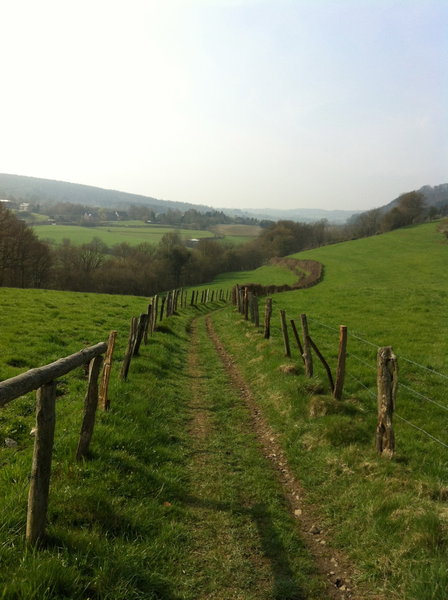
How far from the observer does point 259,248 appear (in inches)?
3927

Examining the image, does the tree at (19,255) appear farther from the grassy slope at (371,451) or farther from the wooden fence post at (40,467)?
the wooden fence post at (40,467)

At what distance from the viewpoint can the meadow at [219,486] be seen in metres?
4.02

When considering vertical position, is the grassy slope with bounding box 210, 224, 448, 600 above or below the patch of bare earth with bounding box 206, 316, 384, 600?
above

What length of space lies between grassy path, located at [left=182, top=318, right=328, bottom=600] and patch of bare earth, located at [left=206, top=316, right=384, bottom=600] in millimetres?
130

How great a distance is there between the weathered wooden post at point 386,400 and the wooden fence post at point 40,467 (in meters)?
5.66

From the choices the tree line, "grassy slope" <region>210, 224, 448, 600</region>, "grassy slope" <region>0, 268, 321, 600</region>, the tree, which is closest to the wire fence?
"grassy slope" <region>210, 224, 448, 600</region>

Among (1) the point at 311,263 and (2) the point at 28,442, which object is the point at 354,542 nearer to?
(2) the point at 28,442

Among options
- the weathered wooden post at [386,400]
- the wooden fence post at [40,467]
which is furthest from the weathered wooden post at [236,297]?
the wooden fence post at [40,467]

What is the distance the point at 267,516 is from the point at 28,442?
4.43 m

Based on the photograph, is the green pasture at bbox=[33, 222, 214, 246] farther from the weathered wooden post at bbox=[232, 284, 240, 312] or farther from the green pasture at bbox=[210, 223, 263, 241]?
the weathered wooden post at bbox=[232, 284, 240, 312]

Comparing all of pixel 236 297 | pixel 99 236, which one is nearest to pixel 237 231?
pixel 99 236

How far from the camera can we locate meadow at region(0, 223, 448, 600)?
4.02 metres

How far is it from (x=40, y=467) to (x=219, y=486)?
10.9 ft

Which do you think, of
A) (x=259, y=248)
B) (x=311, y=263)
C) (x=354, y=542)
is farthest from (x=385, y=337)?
(x=259, y=248)
